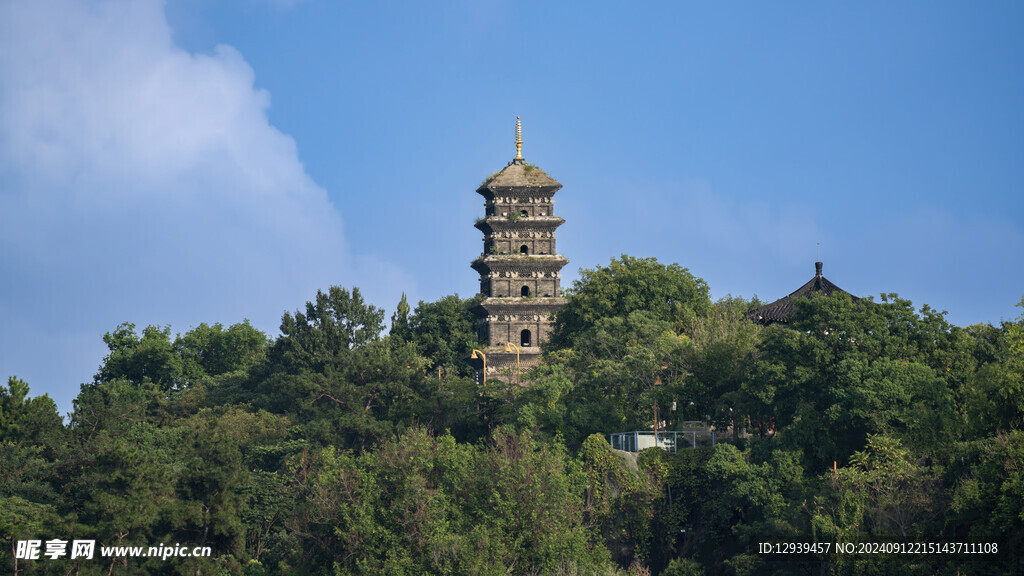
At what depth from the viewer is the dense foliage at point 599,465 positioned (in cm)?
4256

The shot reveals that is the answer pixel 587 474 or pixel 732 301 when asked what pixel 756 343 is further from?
pixel 732 301

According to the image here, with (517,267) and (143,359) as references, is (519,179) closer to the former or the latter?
(517,267)

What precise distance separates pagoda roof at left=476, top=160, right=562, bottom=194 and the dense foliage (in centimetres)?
1557

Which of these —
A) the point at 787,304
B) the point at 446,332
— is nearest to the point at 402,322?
the point at 446,332

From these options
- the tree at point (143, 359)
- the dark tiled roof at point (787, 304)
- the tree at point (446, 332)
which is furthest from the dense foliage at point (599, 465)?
the tree at point (143, 359)

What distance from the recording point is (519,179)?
80.2m

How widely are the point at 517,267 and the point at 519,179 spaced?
545cm

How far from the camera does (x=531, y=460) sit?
47.4 m

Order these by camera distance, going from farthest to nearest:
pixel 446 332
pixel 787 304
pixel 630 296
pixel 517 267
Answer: pixel 446 332 → pixel 517 267 → pixel 630 296 → pixel 787 304

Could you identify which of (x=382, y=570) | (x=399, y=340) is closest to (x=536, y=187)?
(x=399, y=340)

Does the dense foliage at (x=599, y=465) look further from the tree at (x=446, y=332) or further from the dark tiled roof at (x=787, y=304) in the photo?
the tree at (x=446, y=332)

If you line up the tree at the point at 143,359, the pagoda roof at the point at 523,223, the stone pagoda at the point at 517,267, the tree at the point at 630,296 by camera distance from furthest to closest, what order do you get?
the tree at the point at 143,359 < the pagoda roof at the point at 523,223 < the stone pagoda at the point at 517,267 < the tree at the point at 630,296

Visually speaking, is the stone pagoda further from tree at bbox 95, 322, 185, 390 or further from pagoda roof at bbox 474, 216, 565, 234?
tree at bbox 95, 322, 185, 390

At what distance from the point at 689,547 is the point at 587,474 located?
4.53 m
